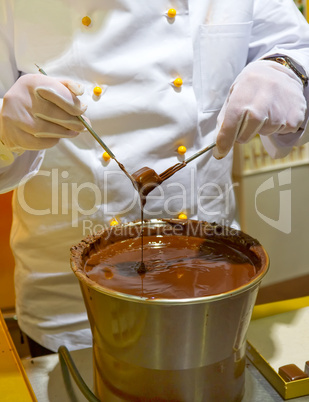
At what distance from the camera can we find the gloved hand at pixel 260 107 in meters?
1.24

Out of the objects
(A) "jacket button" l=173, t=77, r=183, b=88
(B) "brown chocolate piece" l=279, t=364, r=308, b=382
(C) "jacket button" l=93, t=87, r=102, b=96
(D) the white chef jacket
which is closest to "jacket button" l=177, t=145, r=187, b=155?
(D) the white chef jacket

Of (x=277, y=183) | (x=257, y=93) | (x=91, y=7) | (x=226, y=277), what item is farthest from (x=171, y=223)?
(x=277, y=183)

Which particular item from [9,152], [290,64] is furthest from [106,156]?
[290,64]

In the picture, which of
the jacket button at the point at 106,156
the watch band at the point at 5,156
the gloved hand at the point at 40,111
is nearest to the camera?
the gloved hand at the point at 40,111

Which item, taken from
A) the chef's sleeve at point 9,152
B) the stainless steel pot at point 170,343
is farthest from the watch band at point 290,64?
the chef's sleeve at point 9,152

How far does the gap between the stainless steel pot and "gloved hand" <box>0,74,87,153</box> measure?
0.37 metres

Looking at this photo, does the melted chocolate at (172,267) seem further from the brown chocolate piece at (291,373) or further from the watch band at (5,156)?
the watch band at (5,156)

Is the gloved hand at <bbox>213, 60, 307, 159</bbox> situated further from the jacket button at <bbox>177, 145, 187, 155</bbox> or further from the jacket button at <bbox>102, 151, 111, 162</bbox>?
the jacket button at <bbox>102, 151, 111, 162</bbox>

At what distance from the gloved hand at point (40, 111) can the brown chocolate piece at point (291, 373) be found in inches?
28.4

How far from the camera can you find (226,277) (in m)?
1.14

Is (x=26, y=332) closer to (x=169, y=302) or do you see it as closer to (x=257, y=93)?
(x=169, y=302)

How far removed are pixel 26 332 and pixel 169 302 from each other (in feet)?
2.99

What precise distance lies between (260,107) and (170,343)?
0.60m

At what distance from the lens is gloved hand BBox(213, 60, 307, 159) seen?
1238 mm
